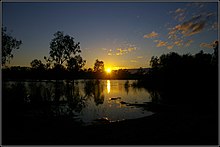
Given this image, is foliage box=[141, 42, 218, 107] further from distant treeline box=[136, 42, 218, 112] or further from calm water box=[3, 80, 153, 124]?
calm water box=[3, 80, 153, 124]

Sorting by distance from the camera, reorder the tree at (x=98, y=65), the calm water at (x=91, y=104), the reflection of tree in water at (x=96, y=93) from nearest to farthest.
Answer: the calm water at (x=91, y=104), the reflection of tree in water at (x=96, y=93), the tree at (x=98, y=65)

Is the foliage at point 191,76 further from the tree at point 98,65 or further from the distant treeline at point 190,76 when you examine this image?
the tree at point 98,65

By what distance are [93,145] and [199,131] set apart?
6783mm

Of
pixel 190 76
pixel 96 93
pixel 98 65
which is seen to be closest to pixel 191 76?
pixel 190 76

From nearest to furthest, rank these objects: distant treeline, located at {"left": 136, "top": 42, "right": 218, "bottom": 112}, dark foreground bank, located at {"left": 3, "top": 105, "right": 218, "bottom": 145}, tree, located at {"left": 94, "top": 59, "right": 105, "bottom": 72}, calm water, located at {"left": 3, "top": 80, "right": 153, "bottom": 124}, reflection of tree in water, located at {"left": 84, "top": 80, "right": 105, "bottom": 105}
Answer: dark foreground bank, located at {"left": 3, "top": 105, "right": 218, "bottom": 145} < calm water, located at {"left": 3, "top": 80, "right": 153, "bottom": 124} < reflection of tree in water, located at {"left": 84, "top": 80, "right": 105, "bottom": 105} < distant treeline, located at {"left": 136, "top": 42, "right": 218, "bottom": 112} < tree, located at {"left": 94, "top": 59, "right": 105, "bottom": 72}

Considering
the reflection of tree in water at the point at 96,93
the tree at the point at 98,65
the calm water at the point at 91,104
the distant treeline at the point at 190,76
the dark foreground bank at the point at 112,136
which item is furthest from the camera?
the tree at the point at 98,65

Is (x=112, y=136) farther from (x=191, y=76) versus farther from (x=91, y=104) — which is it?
(x=191, y=76)

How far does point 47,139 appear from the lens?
11.3 meters

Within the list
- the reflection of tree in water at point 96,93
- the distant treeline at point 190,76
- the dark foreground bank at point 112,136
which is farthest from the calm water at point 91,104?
the distant treeline at point 190,76

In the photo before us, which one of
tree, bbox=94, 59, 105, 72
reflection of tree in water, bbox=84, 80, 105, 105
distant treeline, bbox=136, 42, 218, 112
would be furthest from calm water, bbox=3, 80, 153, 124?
tree, bbox=94, 59, 105, 72

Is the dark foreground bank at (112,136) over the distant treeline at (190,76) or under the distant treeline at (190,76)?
under

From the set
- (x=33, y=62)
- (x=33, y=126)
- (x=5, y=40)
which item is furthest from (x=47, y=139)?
(x=33, y=62)

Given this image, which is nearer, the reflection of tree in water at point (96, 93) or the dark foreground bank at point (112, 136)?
the dark foreground bank at point (112, 136)

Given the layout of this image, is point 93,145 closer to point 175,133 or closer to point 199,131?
point 175,133
